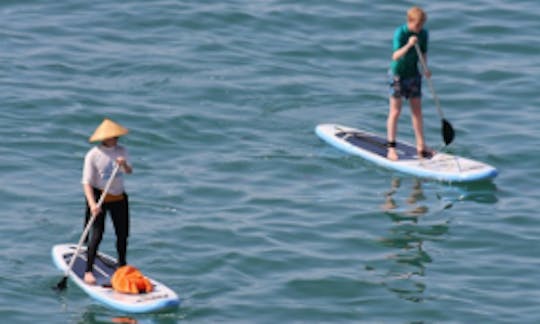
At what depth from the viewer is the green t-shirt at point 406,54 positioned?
73.5 feet

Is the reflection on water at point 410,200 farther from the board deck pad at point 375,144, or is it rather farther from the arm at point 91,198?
the arm at point 91,198

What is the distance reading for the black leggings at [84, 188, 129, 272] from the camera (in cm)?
1847

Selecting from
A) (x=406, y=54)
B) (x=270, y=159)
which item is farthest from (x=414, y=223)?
(x=270, y=159)

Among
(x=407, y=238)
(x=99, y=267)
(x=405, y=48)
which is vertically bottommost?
(x=407, y=238)

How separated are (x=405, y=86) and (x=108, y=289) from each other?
6.33 m

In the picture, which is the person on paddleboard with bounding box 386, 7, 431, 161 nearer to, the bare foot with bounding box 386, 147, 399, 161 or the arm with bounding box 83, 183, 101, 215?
the bare foot with bounding box 386, 147, 399, 161

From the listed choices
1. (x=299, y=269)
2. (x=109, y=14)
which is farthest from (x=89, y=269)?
(x=109, y=14)

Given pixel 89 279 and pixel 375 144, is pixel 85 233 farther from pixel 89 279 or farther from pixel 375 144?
pixel 375 144

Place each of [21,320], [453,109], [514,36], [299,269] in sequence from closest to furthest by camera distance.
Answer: [21,320] → [299,269] → [453,109] → [514,36]

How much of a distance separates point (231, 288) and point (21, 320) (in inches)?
104

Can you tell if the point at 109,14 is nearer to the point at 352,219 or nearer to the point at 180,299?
the point at 352,219

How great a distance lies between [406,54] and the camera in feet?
74.4

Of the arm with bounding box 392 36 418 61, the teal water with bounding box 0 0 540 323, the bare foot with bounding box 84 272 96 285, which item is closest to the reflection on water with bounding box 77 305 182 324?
the teal water with bounding box 0 0 540 323

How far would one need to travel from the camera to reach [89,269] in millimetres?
18953
